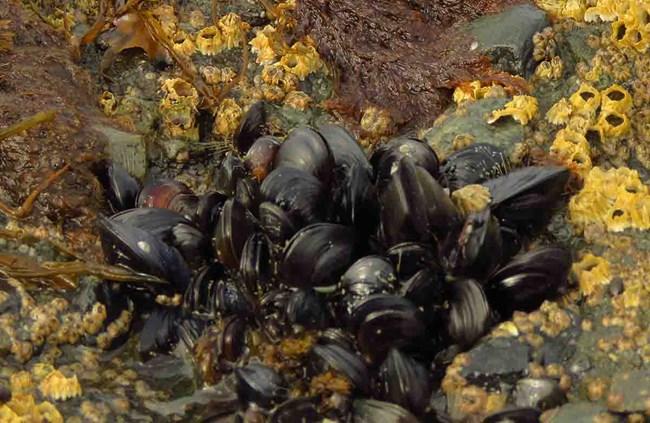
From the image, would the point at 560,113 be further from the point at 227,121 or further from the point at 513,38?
the point at 227,121

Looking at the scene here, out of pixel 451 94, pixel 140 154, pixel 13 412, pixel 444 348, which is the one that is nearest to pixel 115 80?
pixel 140 154

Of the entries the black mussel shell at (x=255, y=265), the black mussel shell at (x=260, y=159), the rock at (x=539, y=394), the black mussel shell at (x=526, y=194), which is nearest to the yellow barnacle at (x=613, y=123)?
the black mussel shell at (x=526, y=194)

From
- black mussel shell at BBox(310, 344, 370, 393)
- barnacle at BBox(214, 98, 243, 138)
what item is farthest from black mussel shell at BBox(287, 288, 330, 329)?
barnacle at BBox(214, 98, 243, 138)

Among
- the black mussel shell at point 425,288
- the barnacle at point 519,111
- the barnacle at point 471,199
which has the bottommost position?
the black mussel shell at point 425,288

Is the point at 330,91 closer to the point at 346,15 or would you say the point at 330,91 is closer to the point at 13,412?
the point at 346,15

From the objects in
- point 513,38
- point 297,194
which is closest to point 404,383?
point 297,194

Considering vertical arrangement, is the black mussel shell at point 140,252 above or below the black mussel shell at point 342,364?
above

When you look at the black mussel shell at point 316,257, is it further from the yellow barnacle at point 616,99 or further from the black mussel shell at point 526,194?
the yellow barnacle at point 616,99
